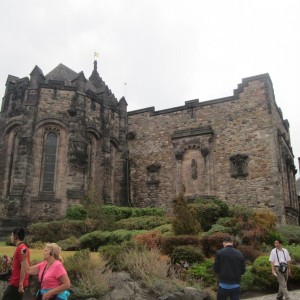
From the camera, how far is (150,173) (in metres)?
28.0

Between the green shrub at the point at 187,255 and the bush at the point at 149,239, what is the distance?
4.07 feet

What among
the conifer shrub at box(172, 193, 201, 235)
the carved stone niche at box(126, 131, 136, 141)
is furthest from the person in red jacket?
the carved stone niche at box(126, 131, 136, 141)

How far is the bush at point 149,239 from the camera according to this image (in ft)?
45.5

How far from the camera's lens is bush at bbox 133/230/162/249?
1386 centimetres

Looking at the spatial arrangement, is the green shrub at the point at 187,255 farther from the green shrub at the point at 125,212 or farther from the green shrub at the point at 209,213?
the green shrub at the point at 125,212

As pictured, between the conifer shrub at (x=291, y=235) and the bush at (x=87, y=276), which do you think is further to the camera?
the conifer shrub at (x=291, y=235)

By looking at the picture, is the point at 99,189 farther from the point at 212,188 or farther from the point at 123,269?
the point at 123,269

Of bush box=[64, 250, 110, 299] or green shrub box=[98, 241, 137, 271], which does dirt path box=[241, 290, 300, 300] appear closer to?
green shrub box=[98, 241, 137, 271]

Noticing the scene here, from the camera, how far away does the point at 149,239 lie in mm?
14508

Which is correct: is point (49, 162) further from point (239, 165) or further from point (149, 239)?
point (239, 165)

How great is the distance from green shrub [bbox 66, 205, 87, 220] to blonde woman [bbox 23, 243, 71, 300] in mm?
16077

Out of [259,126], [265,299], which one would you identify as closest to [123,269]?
[265,299]

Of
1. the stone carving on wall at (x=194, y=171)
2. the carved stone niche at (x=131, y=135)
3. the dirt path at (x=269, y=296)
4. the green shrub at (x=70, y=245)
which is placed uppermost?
the carved stone niche at (x=131, y=135)

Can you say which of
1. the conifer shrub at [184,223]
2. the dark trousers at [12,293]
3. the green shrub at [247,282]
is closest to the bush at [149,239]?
the conifer shrub at [184,223]
